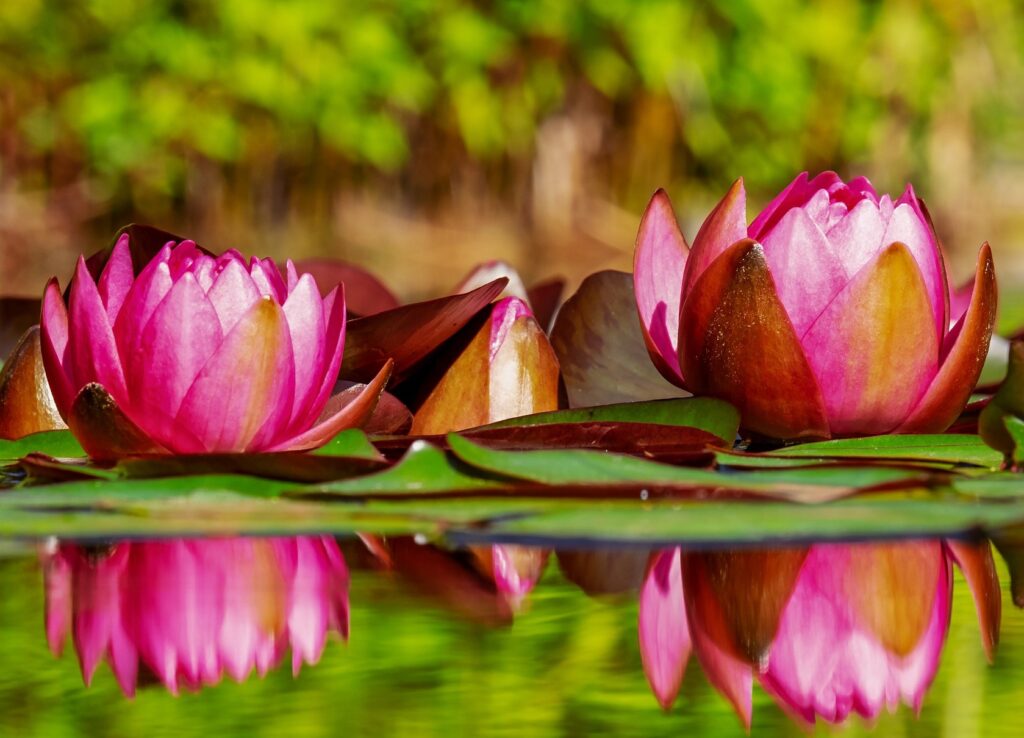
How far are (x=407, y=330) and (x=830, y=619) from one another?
0.60m

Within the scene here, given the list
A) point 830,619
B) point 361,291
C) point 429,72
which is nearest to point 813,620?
point 830,619

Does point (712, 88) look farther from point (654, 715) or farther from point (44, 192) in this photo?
point (654, 715)

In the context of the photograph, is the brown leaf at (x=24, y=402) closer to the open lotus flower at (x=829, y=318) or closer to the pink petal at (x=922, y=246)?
the open lotus flower at (x=829, y=318)

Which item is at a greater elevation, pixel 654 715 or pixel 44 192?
pixel 44 192

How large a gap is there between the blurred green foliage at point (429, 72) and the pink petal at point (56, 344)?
4713mm

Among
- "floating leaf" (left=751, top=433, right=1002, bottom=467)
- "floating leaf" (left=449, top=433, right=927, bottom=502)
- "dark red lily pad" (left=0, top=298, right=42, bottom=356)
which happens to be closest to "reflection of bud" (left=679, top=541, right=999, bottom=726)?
"floating leaf" (left=449, top=433, right=927, bottom=502)

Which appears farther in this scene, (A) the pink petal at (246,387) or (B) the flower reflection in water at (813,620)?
(A) the pink petal at (246,387)

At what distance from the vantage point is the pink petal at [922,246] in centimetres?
115

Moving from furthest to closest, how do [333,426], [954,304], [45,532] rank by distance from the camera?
[954,304] → [333,426] → [45,532]

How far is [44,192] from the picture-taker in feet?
20.6

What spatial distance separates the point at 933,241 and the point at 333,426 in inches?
19.0

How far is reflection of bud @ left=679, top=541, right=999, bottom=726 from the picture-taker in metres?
0.58

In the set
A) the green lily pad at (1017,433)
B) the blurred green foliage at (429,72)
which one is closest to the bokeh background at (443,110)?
the blurred green foliage at (429,72)

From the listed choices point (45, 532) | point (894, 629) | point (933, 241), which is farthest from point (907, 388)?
point (45, 532)
